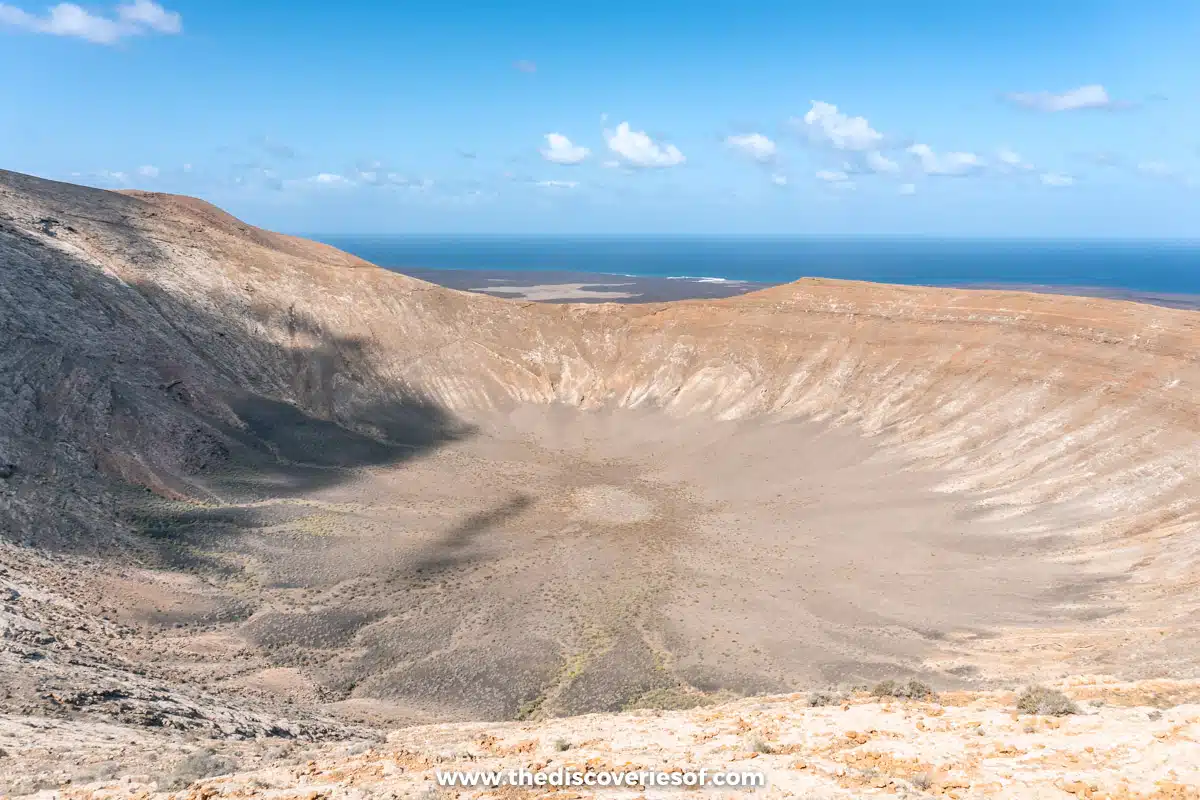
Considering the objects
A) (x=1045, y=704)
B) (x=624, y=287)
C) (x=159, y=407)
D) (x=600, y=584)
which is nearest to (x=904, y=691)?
(x=1045, y=704)

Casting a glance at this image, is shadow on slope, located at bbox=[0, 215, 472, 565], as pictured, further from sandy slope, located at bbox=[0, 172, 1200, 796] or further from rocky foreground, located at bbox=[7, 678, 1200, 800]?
rocky foreground, located at bbox=[7, 678, 1200, 800]

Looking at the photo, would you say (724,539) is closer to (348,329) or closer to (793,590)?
(793,590)

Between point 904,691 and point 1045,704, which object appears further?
point 904,691

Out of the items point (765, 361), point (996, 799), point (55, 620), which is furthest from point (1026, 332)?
point (55, 620)

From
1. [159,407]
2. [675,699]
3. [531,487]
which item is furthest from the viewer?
[531,487]

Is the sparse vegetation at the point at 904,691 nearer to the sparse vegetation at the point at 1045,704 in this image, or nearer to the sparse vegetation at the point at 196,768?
the sparse vegetation at the point at 1045,704

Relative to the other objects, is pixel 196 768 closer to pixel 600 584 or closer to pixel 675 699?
pixel 675 699
